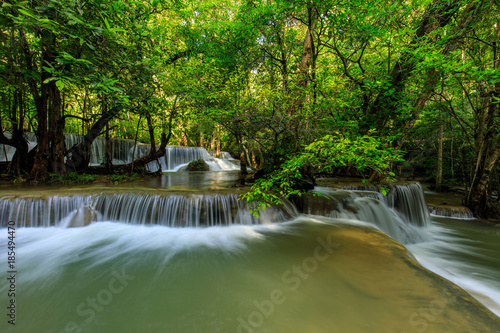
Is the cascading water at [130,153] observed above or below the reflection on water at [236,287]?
above

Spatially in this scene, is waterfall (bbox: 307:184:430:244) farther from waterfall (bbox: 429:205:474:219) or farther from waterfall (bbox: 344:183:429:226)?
waterfall (bbox: 429:205:474:219)

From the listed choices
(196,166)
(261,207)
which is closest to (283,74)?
(261,207)

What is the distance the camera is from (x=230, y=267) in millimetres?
2844

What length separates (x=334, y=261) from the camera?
2.66m

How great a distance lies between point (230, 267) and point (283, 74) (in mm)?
5136

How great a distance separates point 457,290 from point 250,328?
83.3 inches

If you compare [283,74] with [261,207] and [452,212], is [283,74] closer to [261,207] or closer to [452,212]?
[261,207]

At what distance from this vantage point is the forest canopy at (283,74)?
310 cm

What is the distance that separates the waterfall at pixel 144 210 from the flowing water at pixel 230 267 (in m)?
0.02

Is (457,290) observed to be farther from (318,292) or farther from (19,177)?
(19,177)

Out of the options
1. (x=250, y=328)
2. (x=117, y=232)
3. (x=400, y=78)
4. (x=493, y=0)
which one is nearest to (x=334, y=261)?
(x=250, y=328)

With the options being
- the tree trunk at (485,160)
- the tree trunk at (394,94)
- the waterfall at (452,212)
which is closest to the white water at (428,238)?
the waterfall at (452,212)

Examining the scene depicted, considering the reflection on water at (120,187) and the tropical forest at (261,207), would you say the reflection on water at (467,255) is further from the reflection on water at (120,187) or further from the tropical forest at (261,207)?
the reflection on water at (120,187)

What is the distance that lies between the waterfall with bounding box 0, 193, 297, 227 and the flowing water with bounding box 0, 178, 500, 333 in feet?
0.08
